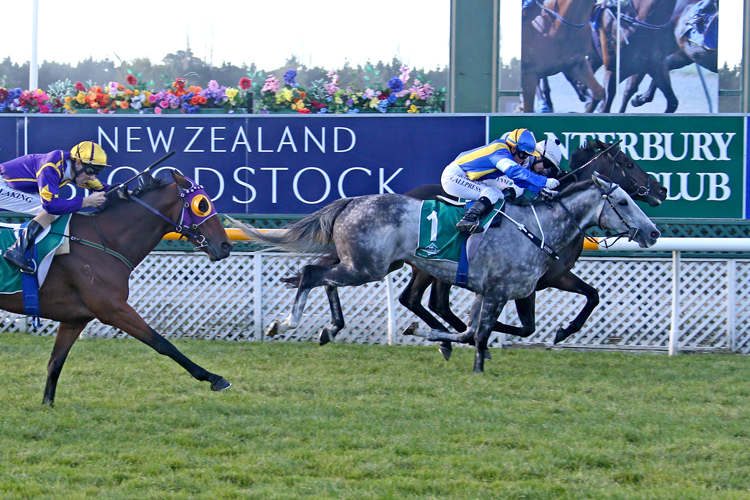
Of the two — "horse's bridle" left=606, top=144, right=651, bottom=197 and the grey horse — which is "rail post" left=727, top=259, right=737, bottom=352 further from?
the grey horse

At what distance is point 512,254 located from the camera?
20.4 feet

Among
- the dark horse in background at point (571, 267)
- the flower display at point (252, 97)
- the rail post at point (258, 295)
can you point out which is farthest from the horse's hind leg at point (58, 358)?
the flower display at point (252, 97)

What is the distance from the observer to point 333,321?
20.4 feet

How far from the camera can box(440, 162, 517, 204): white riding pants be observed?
20.7 feet

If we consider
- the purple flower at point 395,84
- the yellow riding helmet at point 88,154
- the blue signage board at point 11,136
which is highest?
the purple flower at point 395,84

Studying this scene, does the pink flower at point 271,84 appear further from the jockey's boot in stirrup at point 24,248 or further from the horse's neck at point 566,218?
the jockey's boot in stirrup at point 24,248

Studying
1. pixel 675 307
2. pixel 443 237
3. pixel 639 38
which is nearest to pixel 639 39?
pixel 639 38

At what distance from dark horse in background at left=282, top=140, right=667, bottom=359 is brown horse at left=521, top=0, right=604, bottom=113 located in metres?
2.79

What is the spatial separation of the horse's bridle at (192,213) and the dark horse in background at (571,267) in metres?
1.36

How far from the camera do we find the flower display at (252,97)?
8617 mm

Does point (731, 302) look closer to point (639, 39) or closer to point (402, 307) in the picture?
point (402, 307)

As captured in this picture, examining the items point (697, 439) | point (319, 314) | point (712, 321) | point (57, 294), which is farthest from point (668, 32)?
point (57, 294)

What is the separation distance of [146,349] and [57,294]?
2246mm

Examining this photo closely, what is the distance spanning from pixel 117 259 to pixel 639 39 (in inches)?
271
